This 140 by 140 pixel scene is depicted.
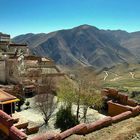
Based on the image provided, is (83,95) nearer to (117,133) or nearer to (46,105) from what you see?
(46,105)

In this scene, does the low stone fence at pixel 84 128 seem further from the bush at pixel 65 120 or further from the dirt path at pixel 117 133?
the bush at pixel 65 120

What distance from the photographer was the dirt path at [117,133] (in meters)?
18.6

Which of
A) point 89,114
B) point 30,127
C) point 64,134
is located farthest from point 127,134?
point 89,114

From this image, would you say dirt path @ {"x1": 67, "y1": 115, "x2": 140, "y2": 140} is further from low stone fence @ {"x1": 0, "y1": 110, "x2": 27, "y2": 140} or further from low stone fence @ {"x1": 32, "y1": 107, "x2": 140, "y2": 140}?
low stone fence @ {"x1": 0, "y1": 110, "x2": 27, "y2": 140}

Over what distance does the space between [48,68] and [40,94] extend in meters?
21.9

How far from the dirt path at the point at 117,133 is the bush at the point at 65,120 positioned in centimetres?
711

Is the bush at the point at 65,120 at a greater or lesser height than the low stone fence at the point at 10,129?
lesser

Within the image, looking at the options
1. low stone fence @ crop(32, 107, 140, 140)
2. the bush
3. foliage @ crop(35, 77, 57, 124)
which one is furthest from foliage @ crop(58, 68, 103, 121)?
low stone fence @ crop(32, 107, 140, 140)

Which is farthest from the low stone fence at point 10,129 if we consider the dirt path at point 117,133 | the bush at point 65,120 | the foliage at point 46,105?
the foliage at point 46,105

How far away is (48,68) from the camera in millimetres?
54969

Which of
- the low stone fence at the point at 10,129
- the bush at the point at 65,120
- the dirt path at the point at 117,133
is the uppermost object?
the low stone fence at the point at 10,129

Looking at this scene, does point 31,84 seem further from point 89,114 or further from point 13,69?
point 89,114

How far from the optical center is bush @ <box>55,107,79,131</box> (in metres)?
27.8

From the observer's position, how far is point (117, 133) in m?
19.5
